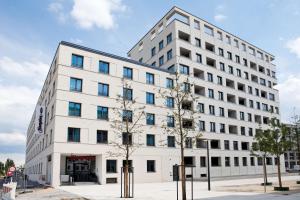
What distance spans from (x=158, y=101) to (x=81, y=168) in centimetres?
1508

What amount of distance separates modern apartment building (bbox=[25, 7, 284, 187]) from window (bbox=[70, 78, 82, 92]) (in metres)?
0.13

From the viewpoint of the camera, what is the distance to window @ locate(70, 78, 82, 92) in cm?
3747

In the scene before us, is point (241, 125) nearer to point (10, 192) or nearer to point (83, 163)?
point (83, 163)

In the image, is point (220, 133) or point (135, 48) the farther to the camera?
point (135, 48)

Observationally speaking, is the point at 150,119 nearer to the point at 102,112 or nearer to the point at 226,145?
the point at 102,112

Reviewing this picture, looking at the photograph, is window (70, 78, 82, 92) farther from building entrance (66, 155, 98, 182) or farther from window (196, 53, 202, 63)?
window (196, 53, 202, 63)

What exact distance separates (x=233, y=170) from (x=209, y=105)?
1347 cm

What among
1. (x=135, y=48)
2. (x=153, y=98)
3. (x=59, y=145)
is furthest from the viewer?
(x=135, y=48)

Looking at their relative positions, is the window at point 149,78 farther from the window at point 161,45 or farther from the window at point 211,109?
the window at point 211,109

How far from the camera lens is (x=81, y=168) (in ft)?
131

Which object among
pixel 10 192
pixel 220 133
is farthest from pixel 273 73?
pixel 10 192

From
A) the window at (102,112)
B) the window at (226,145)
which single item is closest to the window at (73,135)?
the window at (102,112)

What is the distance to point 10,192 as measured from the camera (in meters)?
17.7

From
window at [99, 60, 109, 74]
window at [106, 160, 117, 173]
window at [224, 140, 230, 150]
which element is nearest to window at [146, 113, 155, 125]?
window at [106, 160, 117, 173]
